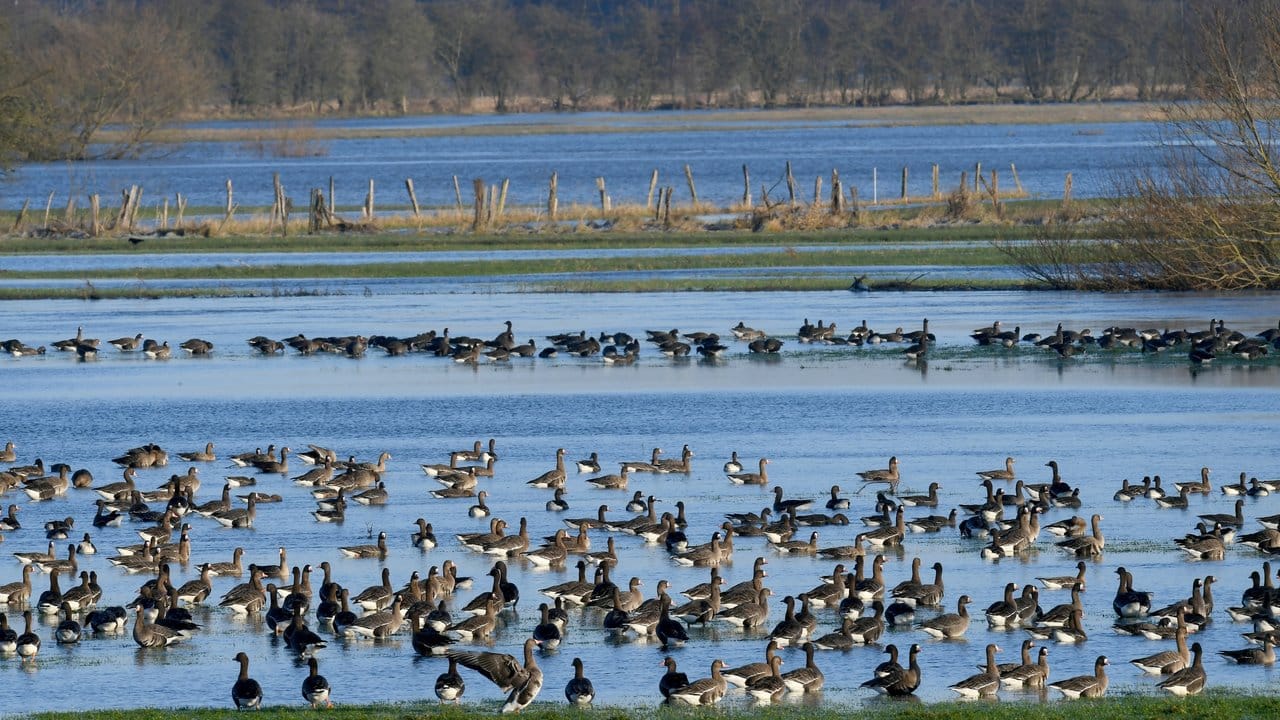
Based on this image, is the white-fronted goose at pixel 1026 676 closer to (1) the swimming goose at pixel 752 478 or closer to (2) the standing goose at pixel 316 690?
(2) the standing goose at pixel 316 690

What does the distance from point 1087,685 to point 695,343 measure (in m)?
26.1

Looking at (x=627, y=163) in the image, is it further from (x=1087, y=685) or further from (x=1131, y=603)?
(x=1087, y=685)

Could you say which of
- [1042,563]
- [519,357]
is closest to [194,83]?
[519,357]

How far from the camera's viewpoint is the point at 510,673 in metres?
16.9

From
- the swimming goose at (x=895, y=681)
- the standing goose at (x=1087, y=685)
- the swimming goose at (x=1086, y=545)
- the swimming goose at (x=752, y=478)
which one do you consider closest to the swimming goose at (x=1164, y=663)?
the standing goose at (x=1087, y=685)

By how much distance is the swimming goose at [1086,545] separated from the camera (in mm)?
23156

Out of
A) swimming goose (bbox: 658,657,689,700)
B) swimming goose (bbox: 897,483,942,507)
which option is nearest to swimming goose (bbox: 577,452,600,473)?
swimming goose (bbox: 897,483,942,507)

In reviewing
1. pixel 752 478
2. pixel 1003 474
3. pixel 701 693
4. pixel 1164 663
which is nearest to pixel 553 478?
pixel 752 478

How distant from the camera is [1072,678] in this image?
17328 millimetres

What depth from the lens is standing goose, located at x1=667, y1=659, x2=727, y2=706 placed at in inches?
645

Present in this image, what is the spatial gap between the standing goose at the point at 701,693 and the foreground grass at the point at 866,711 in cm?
17

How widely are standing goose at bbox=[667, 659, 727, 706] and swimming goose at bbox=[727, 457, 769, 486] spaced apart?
11998mm

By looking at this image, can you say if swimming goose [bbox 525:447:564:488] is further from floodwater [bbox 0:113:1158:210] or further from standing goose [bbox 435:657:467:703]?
floodwater [bbox 0:113:1158:210]

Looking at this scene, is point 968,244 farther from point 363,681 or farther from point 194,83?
point 194,83
